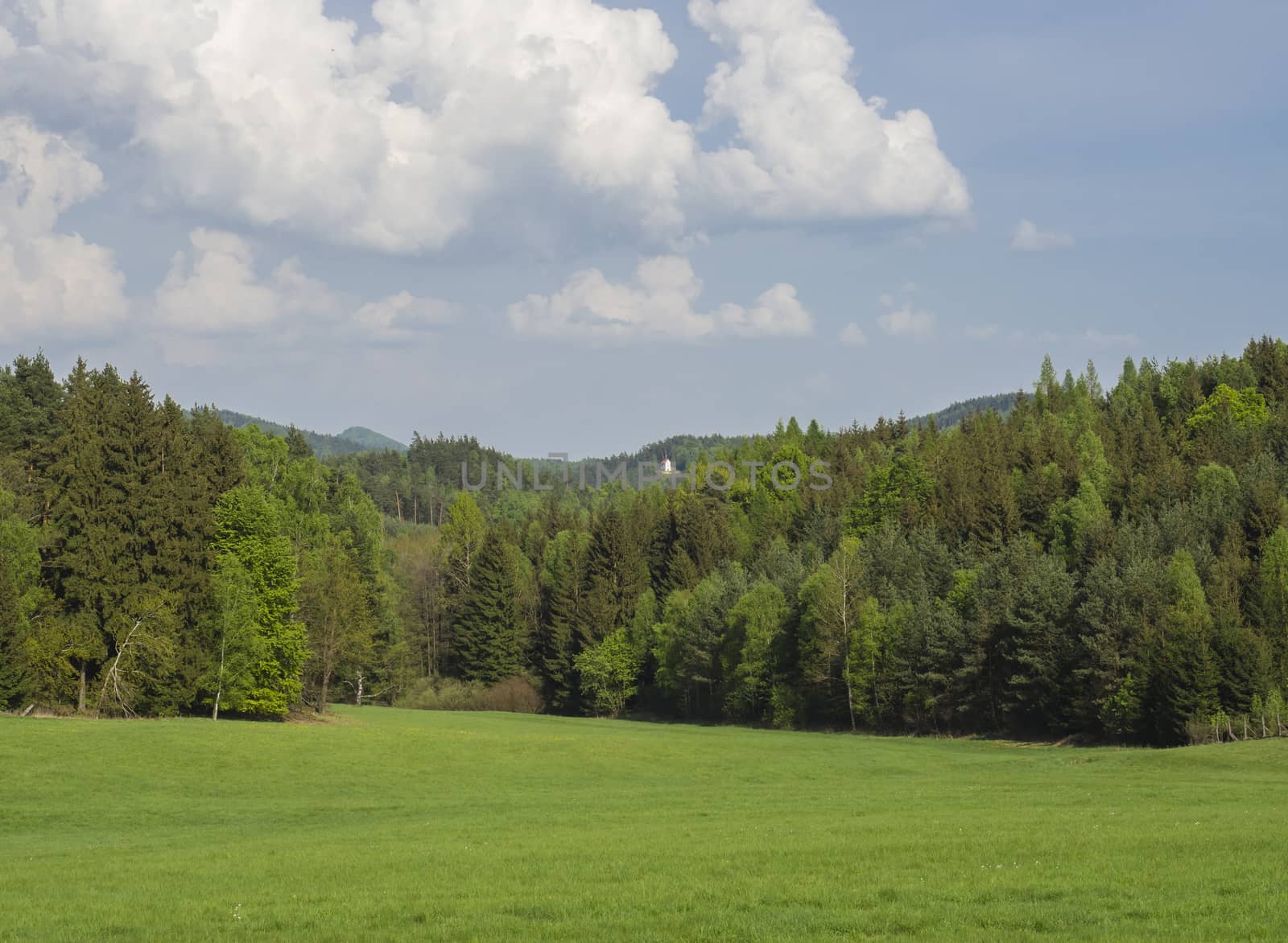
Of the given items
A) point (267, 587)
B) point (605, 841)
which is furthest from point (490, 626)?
point (605, 841)

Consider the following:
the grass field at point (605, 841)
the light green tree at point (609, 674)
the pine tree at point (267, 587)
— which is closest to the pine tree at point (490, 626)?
the light green tree at point (609, 674)

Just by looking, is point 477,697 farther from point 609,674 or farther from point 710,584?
point 710,584

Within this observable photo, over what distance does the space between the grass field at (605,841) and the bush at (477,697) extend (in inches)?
2380

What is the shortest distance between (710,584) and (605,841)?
3292 inches

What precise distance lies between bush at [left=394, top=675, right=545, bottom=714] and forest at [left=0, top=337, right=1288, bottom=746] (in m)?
0.41

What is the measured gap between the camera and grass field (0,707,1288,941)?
57.3 feet

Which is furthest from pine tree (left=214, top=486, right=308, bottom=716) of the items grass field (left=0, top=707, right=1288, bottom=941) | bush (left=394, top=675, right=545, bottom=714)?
bush (left=394, top=675, right=545, bottom=714)

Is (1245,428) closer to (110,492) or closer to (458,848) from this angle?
(110,492)

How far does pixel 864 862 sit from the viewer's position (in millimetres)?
22391

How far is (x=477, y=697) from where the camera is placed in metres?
119

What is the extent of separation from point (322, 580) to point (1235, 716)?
5745 centimetres

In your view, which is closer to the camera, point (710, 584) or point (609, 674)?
point (710, 584)

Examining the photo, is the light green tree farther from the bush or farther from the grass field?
the grass field

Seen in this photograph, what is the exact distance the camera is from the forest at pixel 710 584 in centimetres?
6431
